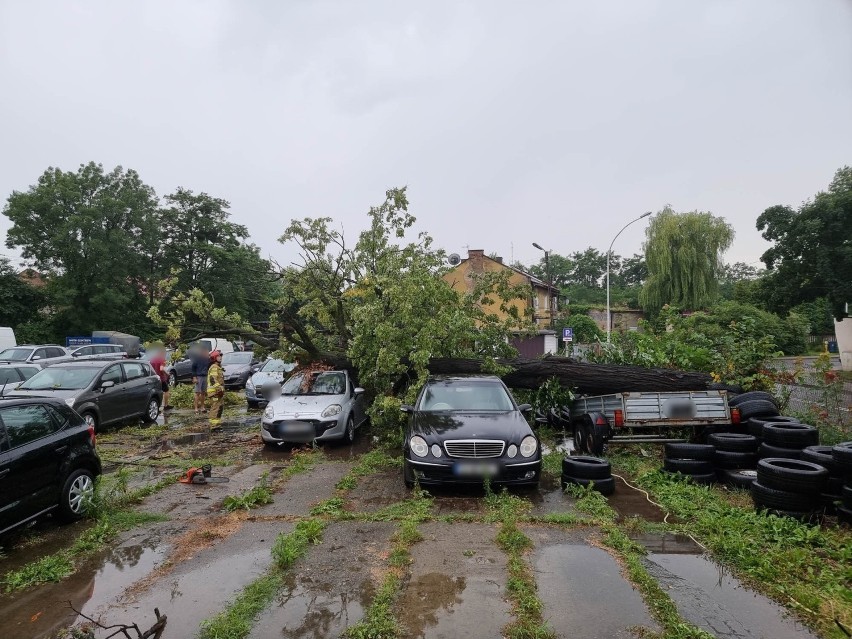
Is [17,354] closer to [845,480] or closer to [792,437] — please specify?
[792,437]

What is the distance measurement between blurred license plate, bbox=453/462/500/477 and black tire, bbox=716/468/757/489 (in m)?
3.10

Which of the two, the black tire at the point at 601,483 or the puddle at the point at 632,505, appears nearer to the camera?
the puddle at the point at 632,505

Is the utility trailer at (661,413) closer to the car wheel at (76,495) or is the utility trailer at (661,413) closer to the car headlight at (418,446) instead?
the car headlight at (418,446)

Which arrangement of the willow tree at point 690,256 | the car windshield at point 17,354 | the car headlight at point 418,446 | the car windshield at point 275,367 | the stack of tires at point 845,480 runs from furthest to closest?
the willow tree at point 690,256, the car windshield at point 17,354, the car windshield at point 275,367, the car headlight at point 418,446, the stack of tires at point 845,480

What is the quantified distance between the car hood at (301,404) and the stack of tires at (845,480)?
7.64 meters

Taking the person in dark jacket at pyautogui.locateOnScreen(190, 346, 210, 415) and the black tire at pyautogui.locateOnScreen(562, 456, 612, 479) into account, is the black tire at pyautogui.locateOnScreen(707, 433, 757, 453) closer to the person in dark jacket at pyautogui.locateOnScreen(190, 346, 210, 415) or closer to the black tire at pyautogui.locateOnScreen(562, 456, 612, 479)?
the black tire at pyautogui.locateOnScreen(562, 456, 612, 479)

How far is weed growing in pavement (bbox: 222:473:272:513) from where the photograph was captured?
6.57m

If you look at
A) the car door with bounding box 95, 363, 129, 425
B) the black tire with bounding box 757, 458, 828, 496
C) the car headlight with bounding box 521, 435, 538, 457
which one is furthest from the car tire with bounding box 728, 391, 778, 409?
the car door with bounding box 95, 363, 129, 425

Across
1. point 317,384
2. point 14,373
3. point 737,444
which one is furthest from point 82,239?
point 737,444

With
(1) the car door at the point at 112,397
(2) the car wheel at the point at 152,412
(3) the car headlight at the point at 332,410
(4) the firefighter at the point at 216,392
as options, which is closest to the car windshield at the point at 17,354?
(2) the car wheel at the point at 152,412

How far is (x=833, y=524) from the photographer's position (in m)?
5.41

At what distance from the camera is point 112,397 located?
38.4 ft

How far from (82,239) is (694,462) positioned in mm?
44303

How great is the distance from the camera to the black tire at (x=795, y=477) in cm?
534
